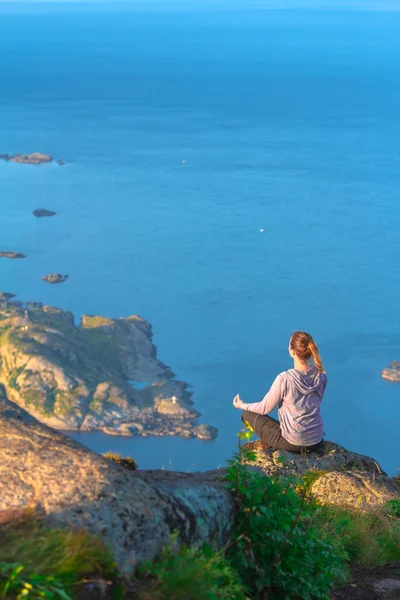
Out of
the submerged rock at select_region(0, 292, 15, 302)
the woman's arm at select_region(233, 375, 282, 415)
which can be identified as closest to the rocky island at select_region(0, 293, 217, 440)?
the submerged rock at select_region(0, 292, 15, 302)

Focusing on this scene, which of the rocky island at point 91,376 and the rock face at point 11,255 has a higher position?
the rock face at point 11,255

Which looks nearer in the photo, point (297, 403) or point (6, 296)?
point (297, 403)

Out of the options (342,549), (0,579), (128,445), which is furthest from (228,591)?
(128,445)

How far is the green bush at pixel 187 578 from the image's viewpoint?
12.0ft

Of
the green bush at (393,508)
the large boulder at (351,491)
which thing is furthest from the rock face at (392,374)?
the green bush at (393,508)

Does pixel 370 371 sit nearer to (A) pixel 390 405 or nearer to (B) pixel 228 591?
(A) pixel 390 405

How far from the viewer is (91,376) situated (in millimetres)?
149375

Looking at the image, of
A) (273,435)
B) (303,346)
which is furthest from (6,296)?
(303,346)

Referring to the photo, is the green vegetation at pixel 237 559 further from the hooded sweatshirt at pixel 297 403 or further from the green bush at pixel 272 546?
the hooded sweatshirt at pixel 297 403

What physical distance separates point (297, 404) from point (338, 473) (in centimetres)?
88

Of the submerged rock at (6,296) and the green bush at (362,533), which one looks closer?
the green bush at (362,533)

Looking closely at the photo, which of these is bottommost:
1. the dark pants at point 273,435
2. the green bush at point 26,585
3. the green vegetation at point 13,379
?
the green bush at point 26,585

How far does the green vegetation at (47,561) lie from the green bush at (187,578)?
7.5 inches

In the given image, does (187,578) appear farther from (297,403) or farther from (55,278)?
(55,278)
